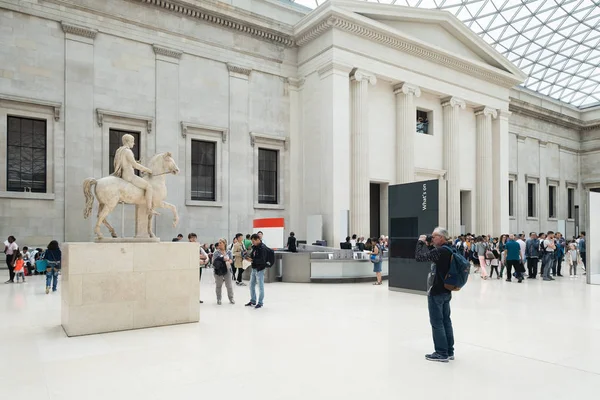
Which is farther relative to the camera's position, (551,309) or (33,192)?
(33,192)

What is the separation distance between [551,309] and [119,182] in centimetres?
974

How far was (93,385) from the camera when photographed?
5.10 meters

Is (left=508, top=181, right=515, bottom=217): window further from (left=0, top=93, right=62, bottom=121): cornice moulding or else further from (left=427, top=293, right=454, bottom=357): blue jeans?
(left=427, top=293, right=454, bottom=357): blue jeans

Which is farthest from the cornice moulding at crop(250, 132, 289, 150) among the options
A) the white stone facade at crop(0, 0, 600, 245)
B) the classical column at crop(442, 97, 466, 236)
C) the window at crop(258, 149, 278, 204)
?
the classical column at crop(442, 97, 466, 236)

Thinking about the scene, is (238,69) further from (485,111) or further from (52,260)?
(485,111)

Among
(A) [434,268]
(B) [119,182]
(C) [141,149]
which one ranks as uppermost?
(C) [141,149]

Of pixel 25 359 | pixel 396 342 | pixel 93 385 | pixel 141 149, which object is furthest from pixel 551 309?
pixel 141 149

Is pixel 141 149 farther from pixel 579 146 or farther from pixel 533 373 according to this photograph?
pixel 579 146

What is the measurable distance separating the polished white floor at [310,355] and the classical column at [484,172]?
2114 centimetres

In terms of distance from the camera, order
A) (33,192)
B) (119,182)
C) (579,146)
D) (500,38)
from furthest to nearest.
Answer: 1. (579,146)
2. (500,38)
3. (33,192)
4. (119,182)

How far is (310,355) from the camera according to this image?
633 cm

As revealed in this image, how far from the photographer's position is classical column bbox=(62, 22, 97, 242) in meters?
19.3

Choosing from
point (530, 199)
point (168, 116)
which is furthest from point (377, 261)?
point (530, 199)

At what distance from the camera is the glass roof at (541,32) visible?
103 feet
